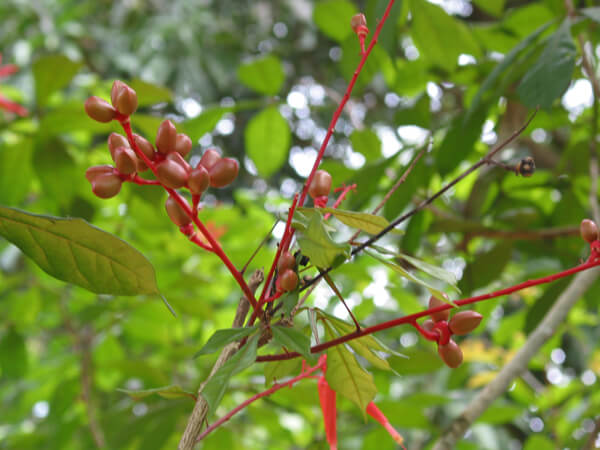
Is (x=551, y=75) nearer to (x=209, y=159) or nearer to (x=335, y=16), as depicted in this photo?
(x=209, y=159)

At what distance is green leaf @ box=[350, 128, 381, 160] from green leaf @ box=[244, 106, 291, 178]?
0.50 ft

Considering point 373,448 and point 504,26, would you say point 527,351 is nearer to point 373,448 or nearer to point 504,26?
point 373,448

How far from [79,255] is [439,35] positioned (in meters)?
0.60

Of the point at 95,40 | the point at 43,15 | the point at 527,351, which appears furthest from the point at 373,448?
the point at 95,40

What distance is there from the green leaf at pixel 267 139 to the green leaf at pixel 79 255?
0.71 m

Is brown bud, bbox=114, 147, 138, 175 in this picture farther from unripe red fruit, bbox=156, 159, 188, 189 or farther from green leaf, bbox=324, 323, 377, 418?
green leaf, bbox=324, 323, 377, 418

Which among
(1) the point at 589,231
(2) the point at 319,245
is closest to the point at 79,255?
(2) the point at 319,245

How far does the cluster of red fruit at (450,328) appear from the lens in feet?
1.13

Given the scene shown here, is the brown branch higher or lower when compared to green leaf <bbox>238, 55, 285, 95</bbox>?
lower

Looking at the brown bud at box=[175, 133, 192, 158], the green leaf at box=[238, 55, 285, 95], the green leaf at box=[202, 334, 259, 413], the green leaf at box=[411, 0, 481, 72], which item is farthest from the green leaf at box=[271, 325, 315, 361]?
the green leaf at box=[238, 55, 285, 95]

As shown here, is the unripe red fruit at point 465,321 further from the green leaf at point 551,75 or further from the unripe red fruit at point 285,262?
the green leaf at point 551,75

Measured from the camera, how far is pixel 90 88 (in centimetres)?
150

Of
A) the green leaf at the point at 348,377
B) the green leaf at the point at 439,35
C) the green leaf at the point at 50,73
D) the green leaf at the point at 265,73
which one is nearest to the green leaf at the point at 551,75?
Result: the green leaf at the point at 439,35

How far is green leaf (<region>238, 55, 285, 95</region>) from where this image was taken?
0.96 m
